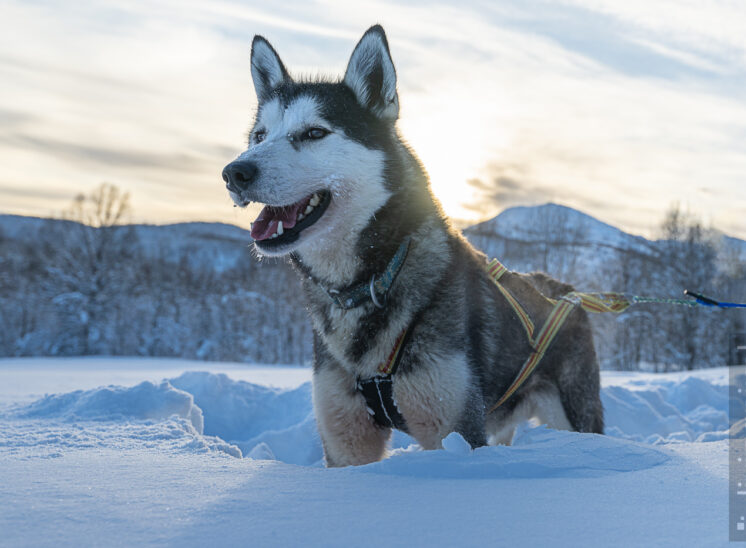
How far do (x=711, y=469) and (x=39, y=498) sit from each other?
229 cm

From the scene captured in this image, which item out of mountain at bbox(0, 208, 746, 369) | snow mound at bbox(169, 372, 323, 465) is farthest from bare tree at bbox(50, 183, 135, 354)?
snow mound at bbox(169, 372, 323, 465)

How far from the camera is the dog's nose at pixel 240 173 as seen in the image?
8.18ft

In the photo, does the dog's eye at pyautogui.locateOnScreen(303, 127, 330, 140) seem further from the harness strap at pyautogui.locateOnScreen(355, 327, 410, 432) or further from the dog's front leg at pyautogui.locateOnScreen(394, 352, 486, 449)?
the dog's front leg at pyautogui.locateOnScreen(394, 352, 486, 449)

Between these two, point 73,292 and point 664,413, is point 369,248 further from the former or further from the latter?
point 73,292

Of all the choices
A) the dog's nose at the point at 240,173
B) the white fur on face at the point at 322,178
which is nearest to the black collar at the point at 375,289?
the white fur on face at the point at 322,178

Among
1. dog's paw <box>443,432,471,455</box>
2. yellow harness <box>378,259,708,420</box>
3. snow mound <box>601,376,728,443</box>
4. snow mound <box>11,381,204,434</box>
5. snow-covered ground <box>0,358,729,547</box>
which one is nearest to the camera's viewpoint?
snow-covered ground <box>0,358,729,547</box>

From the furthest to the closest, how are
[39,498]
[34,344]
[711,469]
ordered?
[34,344] → [711,469] → [39,498]

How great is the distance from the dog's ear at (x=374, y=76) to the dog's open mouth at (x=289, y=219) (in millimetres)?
710

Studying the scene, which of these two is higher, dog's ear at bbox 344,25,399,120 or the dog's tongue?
dog's ear at bbox 344,25,399,120

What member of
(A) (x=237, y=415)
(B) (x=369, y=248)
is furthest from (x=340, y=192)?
(A) (x=237, y=415)

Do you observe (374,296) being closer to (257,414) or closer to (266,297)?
(257,414)

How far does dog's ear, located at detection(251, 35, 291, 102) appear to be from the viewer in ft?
11.3

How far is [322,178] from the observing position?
263cm

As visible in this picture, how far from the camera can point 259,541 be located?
1.32 m
